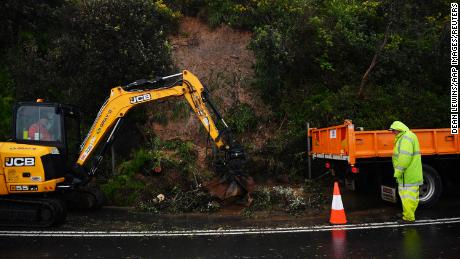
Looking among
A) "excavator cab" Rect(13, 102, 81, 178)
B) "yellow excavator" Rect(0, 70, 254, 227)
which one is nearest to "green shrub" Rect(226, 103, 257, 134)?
"yellow excavator" Rect(0, 70, 254, 227)

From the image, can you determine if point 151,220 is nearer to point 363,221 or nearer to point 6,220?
point 6,220

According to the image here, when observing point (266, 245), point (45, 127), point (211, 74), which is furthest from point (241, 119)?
point (266, 245)

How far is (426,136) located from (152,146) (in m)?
7.35

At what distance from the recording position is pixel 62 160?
402 inches

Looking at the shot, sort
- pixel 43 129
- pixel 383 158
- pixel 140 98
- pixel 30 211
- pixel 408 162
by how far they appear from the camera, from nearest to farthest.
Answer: pixel 408 162, pixel 30 211, pixel 43 129, pixel 383 158, pixel 140 98

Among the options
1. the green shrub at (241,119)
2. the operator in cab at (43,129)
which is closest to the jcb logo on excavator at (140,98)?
the operator in cab at (43,129)

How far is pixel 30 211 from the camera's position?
9.52m

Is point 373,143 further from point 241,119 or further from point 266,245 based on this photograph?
point 241,119

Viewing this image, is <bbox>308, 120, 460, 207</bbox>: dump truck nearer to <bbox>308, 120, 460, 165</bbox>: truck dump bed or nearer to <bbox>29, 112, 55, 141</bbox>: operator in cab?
<bbox>308, 120, 460, 165</bbox>: truck dump bed

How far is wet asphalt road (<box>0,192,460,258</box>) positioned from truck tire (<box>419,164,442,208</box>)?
0.68ft

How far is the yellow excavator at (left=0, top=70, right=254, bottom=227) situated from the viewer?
9.54 meters

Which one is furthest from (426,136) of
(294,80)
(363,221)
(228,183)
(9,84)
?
(9,84)

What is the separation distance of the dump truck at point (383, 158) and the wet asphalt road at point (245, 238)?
0.56m

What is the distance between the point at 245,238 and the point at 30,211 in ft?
15.2
